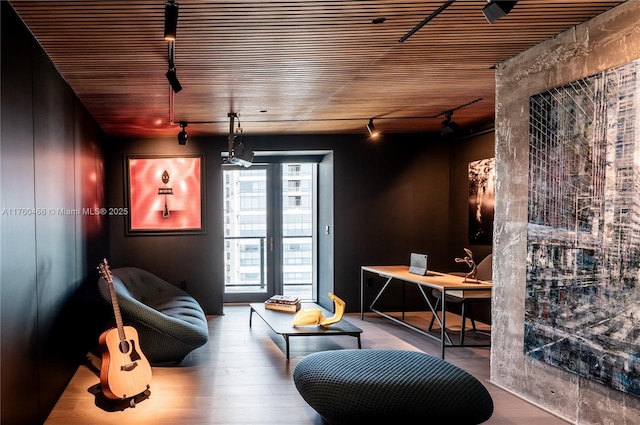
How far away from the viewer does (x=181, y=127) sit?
19.0 feet

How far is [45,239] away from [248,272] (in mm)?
4396

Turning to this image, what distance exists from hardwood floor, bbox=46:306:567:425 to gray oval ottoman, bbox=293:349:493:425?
44 cm

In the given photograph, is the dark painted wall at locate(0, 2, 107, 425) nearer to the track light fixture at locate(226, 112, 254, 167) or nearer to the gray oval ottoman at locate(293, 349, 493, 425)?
the track light fixture at locate(226, 112, 254, 167)

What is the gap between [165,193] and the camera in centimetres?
641

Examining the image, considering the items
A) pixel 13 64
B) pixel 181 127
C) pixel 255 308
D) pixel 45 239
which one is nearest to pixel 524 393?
pixel 255 308

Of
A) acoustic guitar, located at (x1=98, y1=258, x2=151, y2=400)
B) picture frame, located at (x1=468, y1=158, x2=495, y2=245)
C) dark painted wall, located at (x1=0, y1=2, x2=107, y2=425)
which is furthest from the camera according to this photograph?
picture frame, located at (x1=468, y1=158, x2=495, y2=245)

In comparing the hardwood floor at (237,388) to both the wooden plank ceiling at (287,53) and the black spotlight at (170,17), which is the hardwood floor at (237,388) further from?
the wooden plank ceiling at (287,53)

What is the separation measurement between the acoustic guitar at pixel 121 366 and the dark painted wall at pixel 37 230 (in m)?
0.37

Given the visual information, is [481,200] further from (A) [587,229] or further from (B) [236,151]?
(B) [236,151]

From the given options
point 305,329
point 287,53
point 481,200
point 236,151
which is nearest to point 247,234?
point 236,151

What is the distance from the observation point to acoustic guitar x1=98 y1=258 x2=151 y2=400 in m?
3.25

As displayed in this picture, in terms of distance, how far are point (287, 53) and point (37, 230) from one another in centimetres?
208

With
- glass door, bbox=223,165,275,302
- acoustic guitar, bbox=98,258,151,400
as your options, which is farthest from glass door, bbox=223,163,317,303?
acoustic guitar, bbox=98,258,151,400

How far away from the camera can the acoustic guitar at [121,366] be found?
3252 millimetres
